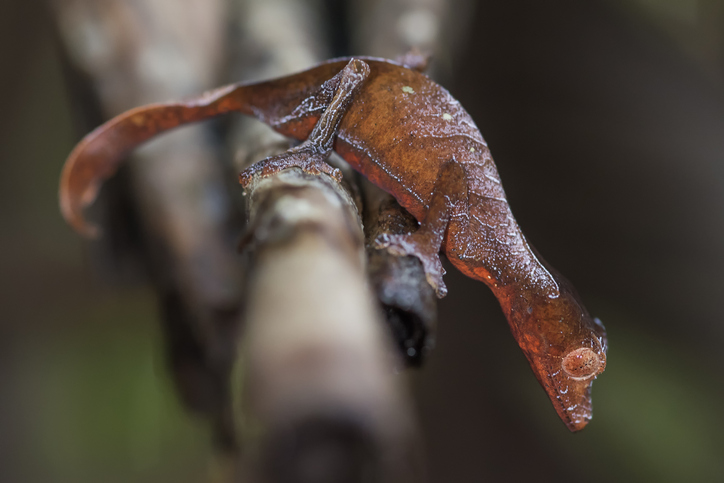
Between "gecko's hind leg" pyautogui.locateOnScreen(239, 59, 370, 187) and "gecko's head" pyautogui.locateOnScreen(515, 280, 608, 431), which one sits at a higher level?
"gecko's hind leg" pyautogui.locateOnScreen(239, 59, 370, 187)

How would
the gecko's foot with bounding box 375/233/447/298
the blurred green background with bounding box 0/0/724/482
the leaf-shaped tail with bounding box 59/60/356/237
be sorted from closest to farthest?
the gecko's foot with bounding box 375/233/447/298
the leaf-shaped tail with bounding box 59/60/356/237
the blurred green background with bounding box 0/0/724/482

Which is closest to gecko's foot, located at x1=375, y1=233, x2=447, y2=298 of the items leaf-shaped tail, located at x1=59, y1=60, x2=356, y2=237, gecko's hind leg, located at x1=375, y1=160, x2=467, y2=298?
gecko's hind leg, located at x1=375, y1=160, x2=467, y2=298

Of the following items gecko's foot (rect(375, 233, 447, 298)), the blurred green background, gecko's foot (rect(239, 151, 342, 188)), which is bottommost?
the blurred green background

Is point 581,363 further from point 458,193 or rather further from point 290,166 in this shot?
point 290,166

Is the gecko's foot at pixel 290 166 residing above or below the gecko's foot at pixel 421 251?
above

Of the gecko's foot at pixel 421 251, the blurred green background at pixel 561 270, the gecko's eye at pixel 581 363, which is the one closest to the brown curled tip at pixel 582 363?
the gecko's eye at pixel 581 363

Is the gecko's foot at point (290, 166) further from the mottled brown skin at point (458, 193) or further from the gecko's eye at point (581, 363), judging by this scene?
the gecko's eye at point (581, 363)

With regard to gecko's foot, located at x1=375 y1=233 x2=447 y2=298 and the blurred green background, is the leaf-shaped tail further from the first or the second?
the blurred green background

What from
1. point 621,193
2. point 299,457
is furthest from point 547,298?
point 621,193
